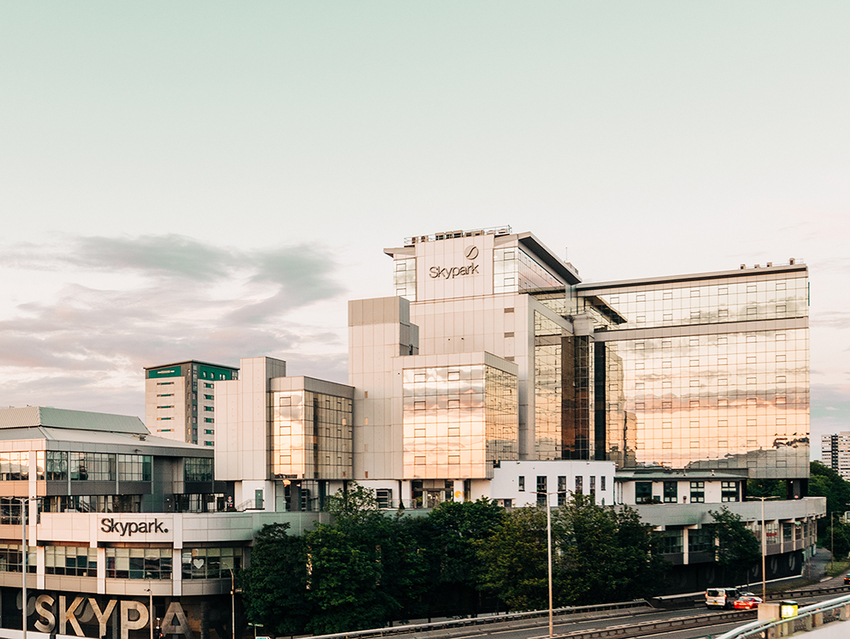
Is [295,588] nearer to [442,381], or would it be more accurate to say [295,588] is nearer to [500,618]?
[500,618]

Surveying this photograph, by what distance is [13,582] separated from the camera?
96312mm

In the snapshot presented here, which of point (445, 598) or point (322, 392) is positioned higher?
point (322, 392)

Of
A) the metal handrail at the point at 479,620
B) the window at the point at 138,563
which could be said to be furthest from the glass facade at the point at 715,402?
the window at the point at 138,563

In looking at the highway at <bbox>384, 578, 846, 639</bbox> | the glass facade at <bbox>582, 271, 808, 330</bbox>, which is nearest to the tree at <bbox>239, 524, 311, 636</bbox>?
the highway at <bbox>384, 578, 846, 639</bbox>

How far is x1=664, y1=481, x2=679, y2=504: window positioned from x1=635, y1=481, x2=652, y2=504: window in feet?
8.21

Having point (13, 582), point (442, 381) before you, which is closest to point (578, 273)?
point (442, 381)

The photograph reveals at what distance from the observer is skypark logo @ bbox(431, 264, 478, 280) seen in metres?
138

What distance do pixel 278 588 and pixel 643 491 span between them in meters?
77.3

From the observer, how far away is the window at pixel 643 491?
5384 inches

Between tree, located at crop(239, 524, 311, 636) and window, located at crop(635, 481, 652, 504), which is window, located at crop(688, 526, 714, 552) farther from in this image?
tree, located at crop(239, 524, 311, 636)

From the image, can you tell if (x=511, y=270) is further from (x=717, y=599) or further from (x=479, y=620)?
(x=479, y=620)

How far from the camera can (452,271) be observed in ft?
456

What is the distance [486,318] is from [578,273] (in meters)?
40.9

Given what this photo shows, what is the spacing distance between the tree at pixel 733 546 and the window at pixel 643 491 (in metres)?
21.7
